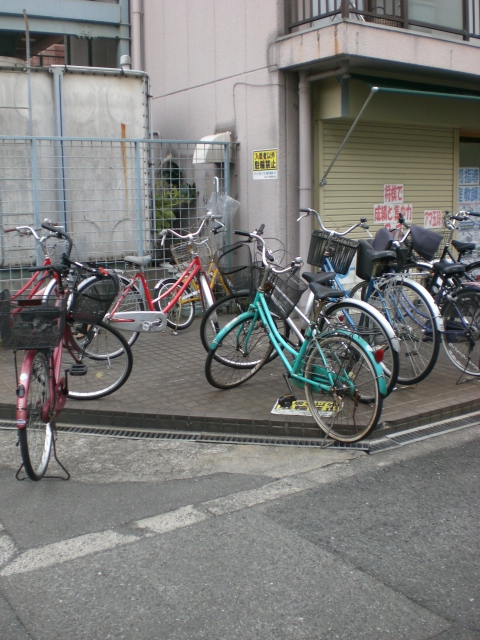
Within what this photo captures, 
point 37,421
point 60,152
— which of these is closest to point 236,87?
point 60,152

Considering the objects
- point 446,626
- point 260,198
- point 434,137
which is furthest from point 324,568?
point 434,137

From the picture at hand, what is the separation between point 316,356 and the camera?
5629 mm

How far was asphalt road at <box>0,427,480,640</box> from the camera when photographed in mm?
3258

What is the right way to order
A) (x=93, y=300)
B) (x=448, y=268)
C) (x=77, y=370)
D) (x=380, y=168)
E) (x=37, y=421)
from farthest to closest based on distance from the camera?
(x=380, y=168) < (x=448, y=268) < (x=93, y=300) < (x=77, y=370) < (x=37, y=421)

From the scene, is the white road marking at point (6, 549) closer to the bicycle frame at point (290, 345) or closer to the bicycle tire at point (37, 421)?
the bicycle tire at point (37, 421)

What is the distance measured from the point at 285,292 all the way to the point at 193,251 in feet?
9.78

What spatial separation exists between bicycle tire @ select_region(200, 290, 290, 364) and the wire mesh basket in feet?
4.52

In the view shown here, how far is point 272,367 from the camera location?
7.68 m

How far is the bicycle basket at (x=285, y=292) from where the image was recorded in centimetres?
611

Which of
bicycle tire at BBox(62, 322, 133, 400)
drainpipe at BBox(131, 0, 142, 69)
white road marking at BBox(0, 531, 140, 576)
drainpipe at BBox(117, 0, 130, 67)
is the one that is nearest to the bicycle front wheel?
bicycle tire at BBox(62, 322, 133, 400)

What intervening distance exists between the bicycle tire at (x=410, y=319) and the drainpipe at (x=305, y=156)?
3.20 m

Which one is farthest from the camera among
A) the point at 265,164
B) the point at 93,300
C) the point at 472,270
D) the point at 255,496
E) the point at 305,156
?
the point at 265,164

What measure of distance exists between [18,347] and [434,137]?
8495 millimetres

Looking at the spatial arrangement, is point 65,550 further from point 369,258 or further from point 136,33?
point 136,33
